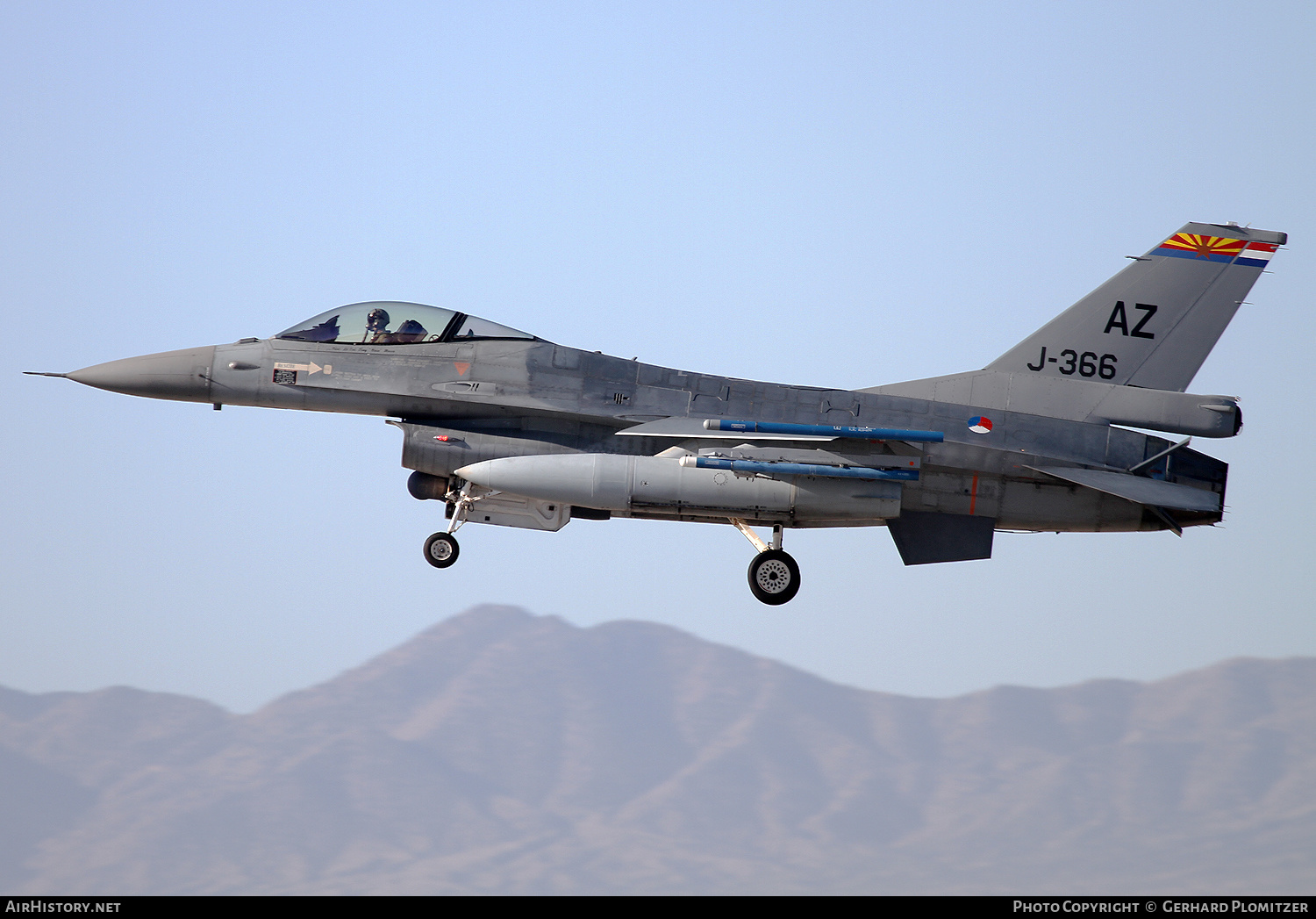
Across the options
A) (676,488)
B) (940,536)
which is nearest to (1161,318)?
(940,536)

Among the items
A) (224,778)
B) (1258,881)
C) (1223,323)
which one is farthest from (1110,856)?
(1223,323)

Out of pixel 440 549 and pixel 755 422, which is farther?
pixel 440 549

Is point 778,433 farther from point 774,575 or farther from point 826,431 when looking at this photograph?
point 774,575

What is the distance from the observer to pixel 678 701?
137 meters

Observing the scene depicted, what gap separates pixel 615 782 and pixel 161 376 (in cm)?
10696

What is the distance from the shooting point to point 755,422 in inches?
Answer: 677

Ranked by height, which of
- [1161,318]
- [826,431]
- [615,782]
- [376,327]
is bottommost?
[615,782]

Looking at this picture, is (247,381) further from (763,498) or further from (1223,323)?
(1223,323)

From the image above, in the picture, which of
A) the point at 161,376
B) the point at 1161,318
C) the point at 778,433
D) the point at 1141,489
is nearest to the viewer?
the point at 778,433

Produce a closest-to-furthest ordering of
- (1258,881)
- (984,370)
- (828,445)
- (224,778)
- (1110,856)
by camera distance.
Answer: (828,445) < (984,370) < (1258,881) < (1110,856) < (224,778)

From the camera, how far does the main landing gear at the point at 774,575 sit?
17859 millimetres

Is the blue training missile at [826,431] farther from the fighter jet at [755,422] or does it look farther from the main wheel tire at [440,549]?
the main wheel tire at [440,549]

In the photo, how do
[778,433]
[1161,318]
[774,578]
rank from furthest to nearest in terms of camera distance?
[1161,318], [774,578], [778,433]

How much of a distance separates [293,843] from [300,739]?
23.3 metres
